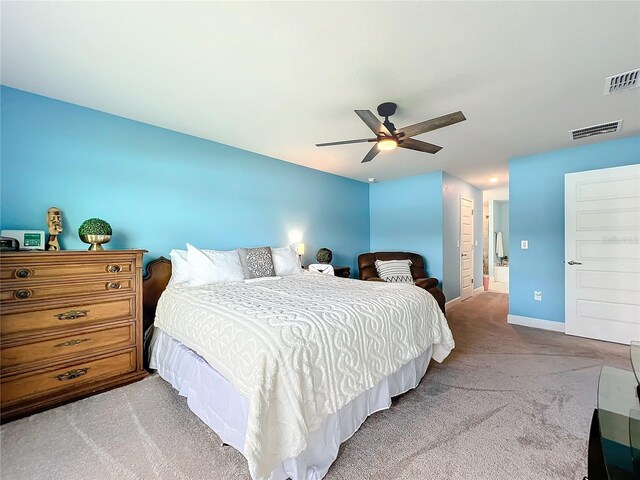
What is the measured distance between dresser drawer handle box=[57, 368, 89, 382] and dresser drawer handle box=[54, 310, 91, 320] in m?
0.40

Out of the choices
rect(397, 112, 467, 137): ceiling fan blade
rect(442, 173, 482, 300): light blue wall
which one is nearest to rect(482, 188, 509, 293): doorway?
rect(442, 173, 482, 300): light blue wall

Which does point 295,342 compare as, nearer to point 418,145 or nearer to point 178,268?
point 178,268

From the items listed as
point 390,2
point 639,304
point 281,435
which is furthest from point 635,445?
point 639,304

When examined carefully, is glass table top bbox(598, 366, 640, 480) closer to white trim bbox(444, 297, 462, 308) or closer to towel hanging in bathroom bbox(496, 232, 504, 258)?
white trim bbox(444, 297, 462, 308)

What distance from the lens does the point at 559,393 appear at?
82.7 inches

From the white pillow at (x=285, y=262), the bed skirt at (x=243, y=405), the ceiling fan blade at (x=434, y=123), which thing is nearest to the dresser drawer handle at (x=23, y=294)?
the bed skirt at (x=243, y=405)

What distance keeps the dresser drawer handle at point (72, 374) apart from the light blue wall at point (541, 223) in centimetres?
512

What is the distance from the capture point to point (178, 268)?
270 centimetres

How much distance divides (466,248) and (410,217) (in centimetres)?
157

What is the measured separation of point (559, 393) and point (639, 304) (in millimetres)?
1975

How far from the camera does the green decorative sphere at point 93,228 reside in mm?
2266

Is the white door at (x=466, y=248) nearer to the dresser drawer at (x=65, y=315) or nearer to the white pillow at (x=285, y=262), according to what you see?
the white pillow at (x=285, y=262)

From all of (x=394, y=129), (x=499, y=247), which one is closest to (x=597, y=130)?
(x=394, y=129)

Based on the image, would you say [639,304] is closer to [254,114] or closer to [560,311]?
[560,311]
